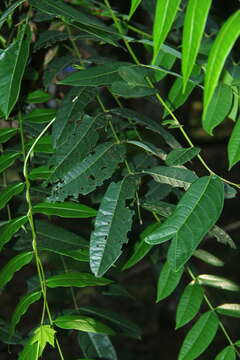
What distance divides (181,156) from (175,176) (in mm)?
37

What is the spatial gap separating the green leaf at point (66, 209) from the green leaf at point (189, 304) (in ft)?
0.83

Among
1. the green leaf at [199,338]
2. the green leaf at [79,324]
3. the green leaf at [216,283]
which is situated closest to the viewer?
the green leaf at [79,324]

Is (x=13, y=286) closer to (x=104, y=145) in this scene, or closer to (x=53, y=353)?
Result: (x=53, y=353)

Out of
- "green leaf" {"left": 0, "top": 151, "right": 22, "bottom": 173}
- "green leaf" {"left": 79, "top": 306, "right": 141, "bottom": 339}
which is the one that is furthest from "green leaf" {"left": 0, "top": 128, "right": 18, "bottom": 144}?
"green leaf" {"left": 79, "top": 306, "right": 141, "bottom": 339}

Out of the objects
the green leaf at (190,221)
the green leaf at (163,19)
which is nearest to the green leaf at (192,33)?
the green leaf at (163,19)

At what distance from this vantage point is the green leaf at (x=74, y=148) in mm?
919

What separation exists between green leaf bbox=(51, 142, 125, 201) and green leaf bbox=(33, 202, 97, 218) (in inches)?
1.3

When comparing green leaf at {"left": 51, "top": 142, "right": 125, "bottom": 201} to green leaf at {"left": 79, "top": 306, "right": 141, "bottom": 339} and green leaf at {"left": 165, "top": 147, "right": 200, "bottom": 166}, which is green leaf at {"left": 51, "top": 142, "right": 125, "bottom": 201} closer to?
green leaf at {"left": 165, "top": 147, "right": 200, "bottom": 166}

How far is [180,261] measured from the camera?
0.75 m

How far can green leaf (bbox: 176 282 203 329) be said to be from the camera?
997 mm

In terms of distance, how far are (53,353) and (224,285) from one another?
2616 millimetres

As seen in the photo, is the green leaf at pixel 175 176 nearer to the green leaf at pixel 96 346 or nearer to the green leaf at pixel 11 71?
the green leaf at pixel 11 71

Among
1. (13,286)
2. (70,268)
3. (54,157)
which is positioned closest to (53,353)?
(13,286)

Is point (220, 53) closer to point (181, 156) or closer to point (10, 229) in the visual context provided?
point (181, 156)
